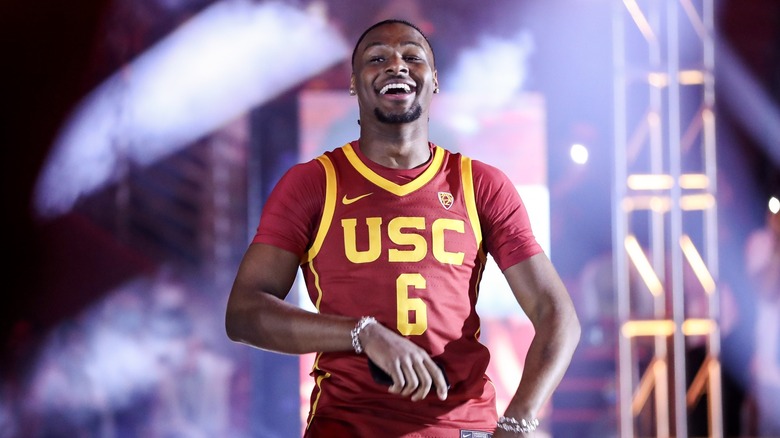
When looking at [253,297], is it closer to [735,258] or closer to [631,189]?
[631,189]

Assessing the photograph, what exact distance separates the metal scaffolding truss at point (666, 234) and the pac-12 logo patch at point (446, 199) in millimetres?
2932

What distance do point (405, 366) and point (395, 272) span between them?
1.05ft

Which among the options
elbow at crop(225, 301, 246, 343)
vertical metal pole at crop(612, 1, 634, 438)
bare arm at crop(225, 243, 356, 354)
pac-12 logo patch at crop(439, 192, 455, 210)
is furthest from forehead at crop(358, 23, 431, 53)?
vertical metal pole at crop(612, 1, 634, 438)

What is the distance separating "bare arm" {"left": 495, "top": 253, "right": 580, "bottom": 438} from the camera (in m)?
1.83

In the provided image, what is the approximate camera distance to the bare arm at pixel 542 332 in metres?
1.83

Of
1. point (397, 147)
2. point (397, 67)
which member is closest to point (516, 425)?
point (397, 147)

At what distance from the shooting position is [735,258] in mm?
4902

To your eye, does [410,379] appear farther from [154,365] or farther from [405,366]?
[154,365]

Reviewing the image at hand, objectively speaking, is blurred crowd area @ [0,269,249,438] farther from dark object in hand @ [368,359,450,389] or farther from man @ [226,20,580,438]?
dark object in hand @ [368,359,450,389]

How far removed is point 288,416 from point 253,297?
9.90ft

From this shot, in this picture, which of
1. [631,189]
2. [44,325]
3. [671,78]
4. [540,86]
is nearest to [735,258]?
[631,189]

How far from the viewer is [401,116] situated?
2.12 m

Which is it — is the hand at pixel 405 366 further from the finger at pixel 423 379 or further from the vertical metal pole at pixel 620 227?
the vertical metal pole at pixel 620 227

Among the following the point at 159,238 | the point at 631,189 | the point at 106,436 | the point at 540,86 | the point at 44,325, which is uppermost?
the point at 540,86
